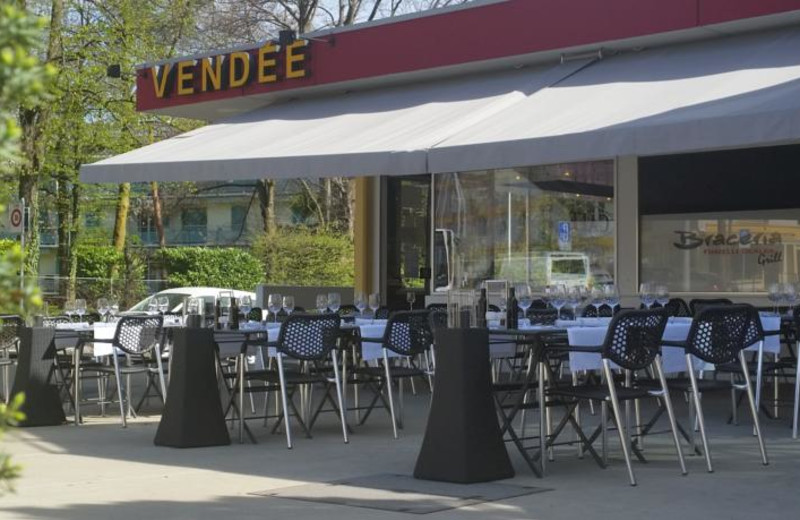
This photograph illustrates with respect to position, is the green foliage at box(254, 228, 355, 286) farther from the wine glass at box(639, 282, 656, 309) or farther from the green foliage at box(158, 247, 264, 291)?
the wine glass at box(639, 282, 656, 309)

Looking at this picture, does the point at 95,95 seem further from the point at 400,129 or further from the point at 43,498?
the point at 43,498

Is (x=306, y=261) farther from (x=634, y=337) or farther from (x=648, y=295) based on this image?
(x=634, y=337)

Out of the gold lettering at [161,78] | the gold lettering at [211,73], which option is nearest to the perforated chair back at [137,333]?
the gold lettering at [211,73]

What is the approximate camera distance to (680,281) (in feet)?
45.0

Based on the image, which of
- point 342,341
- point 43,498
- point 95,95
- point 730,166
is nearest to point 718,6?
point 730,166

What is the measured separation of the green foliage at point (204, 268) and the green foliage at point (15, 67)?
26548 millimetres

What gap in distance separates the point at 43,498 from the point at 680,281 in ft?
28.8

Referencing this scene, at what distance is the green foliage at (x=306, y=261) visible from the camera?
28.3m

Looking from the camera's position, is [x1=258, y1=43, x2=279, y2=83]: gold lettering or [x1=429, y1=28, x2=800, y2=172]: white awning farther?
[x1=258, y1=43, x2=279, y2=83]: gold lettering

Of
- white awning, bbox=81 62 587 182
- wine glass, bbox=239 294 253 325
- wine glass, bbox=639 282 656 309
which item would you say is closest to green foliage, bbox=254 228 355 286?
white awning, bbox=81 62 587 182

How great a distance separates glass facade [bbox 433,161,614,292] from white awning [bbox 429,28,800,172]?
209cm

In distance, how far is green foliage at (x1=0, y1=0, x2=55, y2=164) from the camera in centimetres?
224

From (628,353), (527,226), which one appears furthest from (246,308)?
(527,226)

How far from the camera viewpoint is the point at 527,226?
14.9 meters
